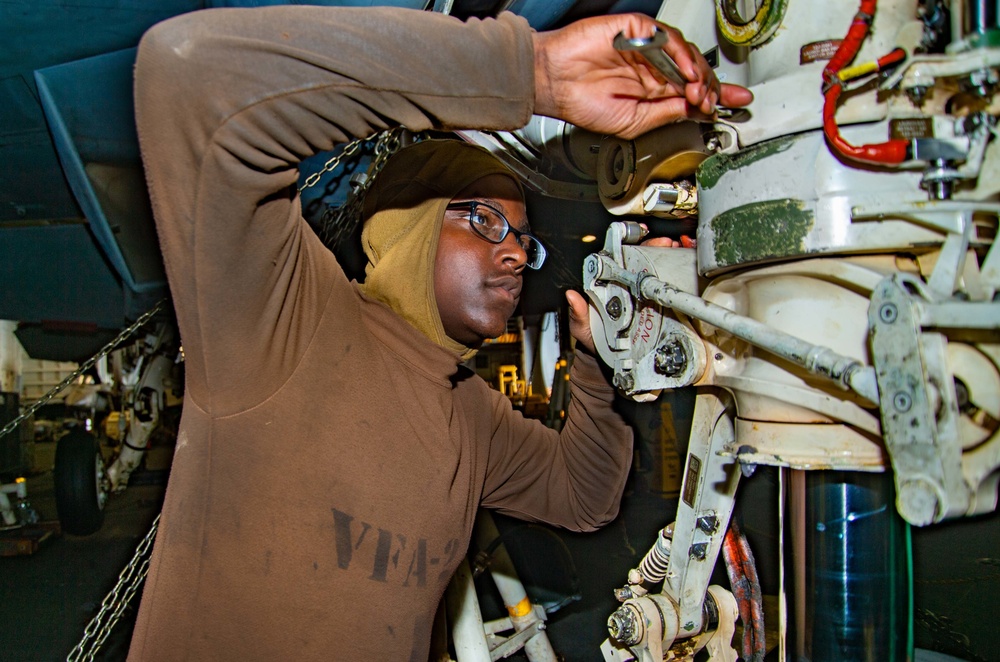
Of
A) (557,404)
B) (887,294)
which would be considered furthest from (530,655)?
(557,404)

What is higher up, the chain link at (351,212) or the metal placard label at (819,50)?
the chain link at (351,212)

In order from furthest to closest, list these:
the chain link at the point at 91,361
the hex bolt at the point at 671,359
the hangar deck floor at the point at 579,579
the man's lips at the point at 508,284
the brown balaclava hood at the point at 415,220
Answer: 1. the hangar deck floor at the point at 579,579
2. the chain link at the point at 91,361
3. the man's lips at the point at 508,284
4. the brown balaclava hood at the point at 415,220
5. the hex bolt at the point at 671,359

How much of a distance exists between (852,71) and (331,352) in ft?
3.12

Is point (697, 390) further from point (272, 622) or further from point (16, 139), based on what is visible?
point (16, 139)

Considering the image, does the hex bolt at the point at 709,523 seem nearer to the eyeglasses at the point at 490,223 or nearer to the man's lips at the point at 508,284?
the man's lips at the point at 508,284

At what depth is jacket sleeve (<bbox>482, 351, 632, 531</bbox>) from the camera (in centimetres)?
168

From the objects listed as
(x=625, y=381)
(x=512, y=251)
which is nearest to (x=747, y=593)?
(x=625, y=381)

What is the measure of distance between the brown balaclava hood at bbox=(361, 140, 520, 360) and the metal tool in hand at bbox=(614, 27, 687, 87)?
68 cm

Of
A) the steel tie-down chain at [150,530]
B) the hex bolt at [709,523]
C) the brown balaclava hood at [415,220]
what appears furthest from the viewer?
the steel tie-down chain at [150,530]

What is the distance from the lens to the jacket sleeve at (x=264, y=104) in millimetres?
758

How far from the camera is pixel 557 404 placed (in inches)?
207

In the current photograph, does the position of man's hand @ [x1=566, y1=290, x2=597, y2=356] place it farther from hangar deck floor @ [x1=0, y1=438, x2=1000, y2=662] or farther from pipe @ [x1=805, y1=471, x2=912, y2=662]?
hangar deck floor @ [x1=0, y1=438, x2=1000, y2=662]

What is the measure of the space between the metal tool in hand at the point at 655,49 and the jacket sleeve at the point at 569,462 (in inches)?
35.0

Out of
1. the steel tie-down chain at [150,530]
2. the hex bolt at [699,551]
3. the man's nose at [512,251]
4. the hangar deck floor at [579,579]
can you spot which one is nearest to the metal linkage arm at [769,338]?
the man's nose at [512,251]
